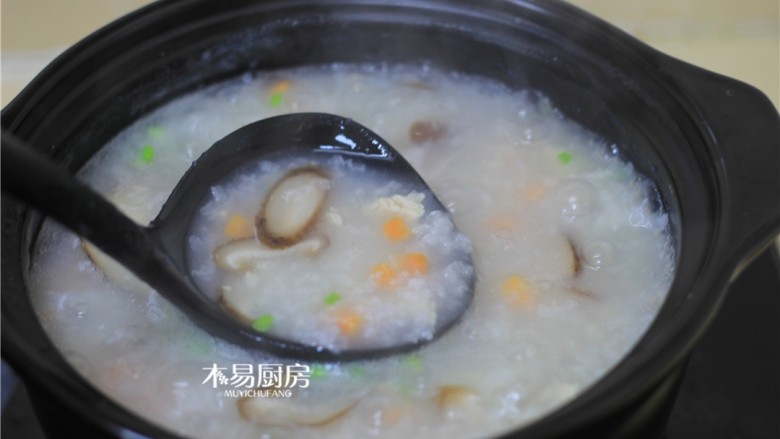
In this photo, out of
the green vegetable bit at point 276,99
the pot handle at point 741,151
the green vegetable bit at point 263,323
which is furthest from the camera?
the green vegetable bit at point 276,99

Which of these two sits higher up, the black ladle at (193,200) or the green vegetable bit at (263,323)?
the black ladle at (193,200)

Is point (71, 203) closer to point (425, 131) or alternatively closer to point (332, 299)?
point (332, 299)

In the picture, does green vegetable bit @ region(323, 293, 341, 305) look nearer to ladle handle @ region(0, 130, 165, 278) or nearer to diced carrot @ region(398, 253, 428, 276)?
diced carrot @ region(398, 253, 428, 276)

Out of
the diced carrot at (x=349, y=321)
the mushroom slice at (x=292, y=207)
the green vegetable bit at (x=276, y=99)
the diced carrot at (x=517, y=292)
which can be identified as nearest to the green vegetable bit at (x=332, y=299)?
the diced carrot at (x=349, y=321)

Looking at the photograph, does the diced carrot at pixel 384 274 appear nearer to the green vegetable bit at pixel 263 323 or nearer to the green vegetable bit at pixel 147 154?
the green vegetable bit at pixel 263 323

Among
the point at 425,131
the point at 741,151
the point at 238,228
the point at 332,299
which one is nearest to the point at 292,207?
the point at 238,228

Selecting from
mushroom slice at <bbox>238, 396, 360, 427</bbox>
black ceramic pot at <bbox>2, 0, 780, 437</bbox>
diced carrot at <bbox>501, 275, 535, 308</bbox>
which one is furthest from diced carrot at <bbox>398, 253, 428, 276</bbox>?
black ceramic pot at <bbox>2, 0, 780, 437</bbox>
